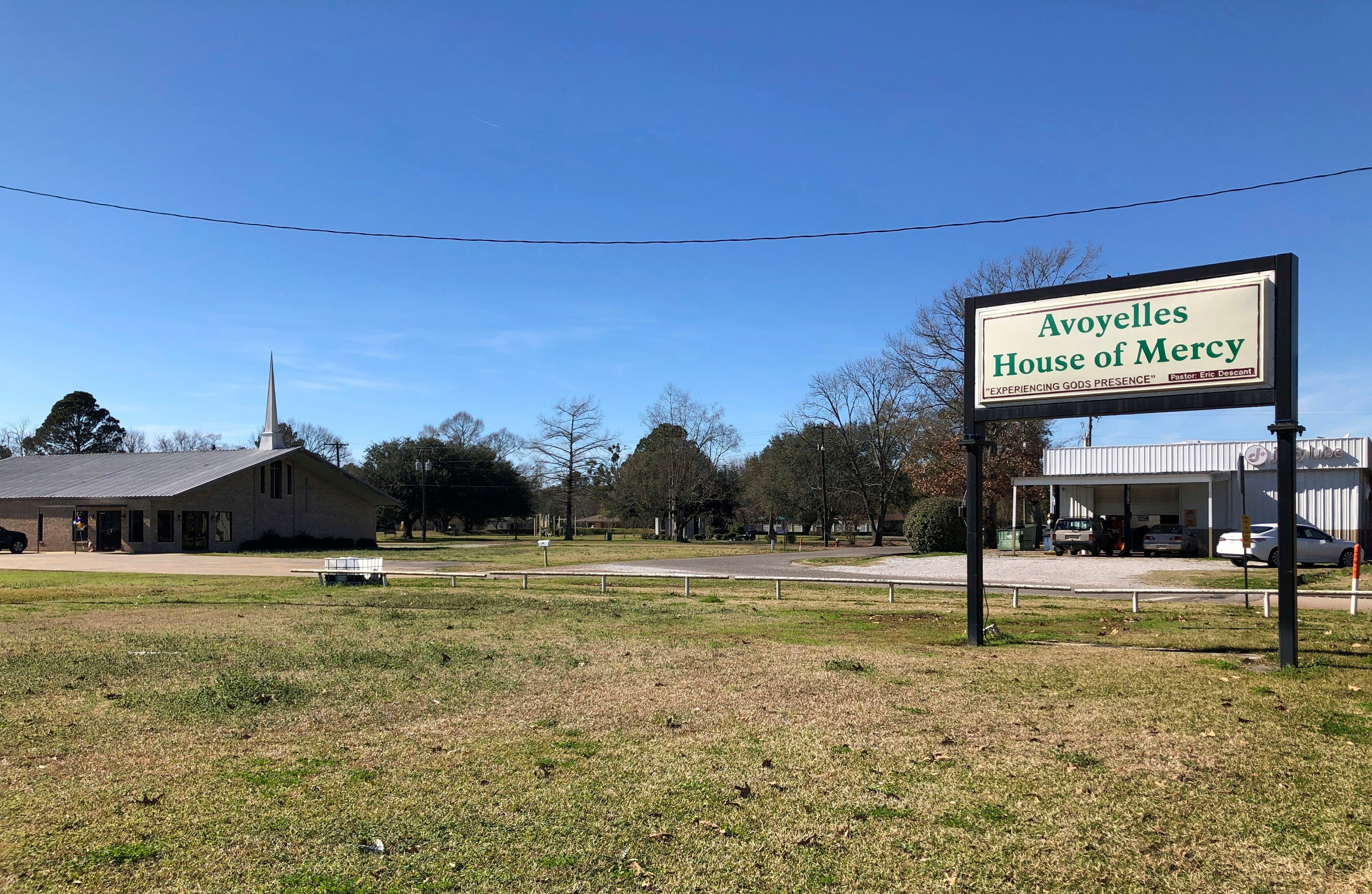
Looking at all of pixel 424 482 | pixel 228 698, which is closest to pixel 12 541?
pixel 424 482

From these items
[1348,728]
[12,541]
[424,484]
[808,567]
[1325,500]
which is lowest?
[808,567]

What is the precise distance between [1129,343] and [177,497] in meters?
46.0

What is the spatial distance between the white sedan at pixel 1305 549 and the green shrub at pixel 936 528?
14130mm

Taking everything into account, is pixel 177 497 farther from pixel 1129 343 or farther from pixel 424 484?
pixel 1129 343

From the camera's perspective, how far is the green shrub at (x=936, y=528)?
42.2 meters

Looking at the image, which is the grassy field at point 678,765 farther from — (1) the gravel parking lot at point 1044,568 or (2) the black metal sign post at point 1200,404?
(1) the gravel parking lot at point 1044,568

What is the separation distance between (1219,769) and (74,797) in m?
6.47

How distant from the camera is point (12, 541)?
151ft

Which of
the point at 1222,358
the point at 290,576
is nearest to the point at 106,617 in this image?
the point at 290,576

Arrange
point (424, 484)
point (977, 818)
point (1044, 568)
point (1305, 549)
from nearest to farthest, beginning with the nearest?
point (977, 818)
point (1305, 549)
point (1044, 568)
point (424, 484)

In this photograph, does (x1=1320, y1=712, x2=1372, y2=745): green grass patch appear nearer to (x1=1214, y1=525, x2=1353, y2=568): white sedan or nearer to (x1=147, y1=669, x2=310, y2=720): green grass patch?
(x1=147, y1=669, x2=310, y2=720): green grass patch

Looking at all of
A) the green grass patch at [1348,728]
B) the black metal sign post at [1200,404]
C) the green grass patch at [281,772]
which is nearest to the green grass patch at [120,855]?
the green grass patch at [281,772]

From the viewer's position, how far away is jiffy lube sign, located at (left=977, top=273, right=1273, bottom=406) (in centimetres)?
997

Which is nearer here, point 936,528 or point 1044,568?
point 1044,568
